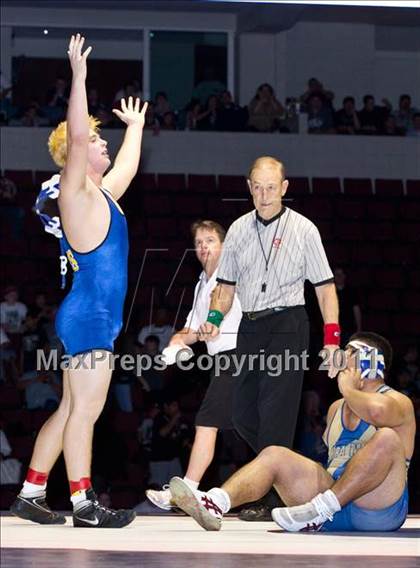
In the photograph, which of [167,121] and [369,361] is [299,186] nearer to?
[167,121]

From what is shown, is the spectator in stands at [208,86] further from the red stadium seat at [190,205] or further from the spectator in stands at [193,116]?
the red stadium seat at [190,205]

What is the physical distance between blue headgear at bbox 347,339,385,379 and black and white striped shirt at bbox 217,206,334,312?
402mm

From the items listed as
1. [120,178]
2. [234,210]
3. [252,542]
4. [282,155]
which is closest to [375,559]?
[252,542]

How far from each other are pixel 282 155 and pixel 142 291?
3.78 metres

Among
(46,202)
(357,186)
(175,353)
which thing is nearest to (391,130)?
(357,186)

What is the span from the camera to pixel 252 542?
436 cm

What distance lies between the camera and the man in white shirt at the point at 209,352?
19.3ft

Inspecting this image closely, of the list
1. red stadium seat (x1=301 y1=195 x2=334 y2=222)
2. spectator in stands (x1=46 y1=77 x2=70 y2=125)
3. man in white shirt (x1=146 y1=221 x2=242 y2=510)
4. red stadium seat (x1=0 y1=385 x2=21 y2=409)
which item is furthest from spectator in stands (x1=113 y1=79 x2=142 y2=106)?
man in white shirt (x1=146 y1=221 x2=242 y2=510)

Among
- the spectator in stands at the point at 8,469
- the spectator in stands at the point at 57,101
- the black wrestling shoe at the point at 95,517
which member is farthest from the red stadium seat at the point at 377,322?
the black wrestling shoe at the point at 95,517

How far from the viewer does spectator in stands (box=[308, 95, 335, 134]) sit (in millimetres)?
14711

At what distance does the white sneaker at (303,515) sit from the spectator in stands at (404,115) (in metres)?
10.4

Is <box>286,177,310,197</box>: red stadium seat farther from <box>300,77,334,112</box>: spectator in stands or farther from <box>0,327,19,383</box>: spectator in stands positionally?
<box>0,327,19,383</box>: spectator in stands

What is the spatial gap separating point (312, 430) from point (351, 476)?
499 cm

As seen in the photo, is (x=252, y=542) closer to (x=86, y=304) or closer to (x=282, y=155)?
(x=86, y=304)
